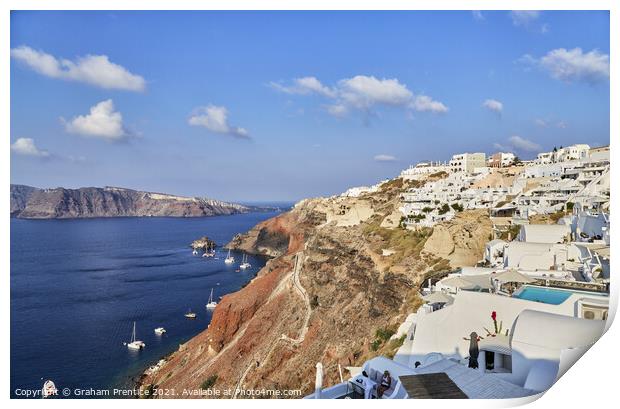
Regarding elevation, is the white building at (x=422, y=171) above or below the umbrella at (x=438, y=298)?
above

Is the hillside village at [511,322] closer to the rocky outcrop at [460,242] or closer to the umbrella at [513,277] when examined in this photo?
the umbrella at [513,277]

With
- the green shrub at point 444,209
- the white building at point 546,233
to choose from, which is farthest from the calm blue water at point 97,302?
the green shrub at point 444,209

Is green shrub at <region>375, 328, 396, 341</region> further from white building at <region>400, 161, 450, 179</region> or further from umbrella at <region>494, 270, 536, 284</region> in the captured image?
white building at <region>400, 161, 450, 179</region>

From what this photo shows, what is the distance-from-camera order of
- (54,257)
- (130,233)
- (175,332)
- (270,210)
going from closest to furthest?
(175,332) → (54,257) → (130,233) → (270,210)

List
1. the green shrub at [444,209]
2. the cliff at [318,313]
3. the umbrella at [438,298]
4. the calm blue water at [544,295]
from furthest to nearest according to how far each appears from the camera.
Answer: the green shrub at [444,209] < the cliff at [318,313] < the umbrella at [438,298] < the calm blue water at [544,295]
